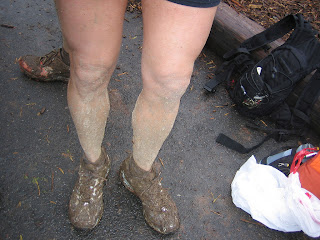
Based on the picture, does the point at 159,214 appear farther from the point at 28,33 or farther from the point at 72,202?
the point at 28,33

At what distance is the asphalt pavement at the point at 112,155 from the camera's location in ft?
5.91

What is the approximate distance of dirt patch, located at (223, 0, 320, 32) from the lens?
3.59 m

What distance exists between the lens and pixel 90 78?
133cm

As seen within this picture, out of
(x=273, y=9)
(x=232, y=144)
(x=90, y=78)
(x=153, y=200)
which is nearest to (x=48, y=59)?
(x=90, y=78)

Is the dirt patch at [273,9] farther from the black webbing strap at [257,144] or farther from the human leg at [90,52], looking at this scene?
the human leg at [90,52]

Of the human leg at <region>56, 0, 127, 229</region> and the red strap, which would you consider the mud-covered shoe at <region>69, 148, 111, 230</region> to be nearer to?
the human leg at <region>56, 0, 127, 229</region>

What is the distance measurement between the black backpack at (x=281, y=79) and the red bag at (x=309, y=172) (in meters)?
0.40

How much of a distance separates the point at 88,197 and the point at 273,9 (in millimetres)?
3505

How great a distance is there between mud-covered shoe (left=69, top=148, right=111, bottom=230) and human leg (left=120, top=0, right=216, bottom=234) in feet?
0.76

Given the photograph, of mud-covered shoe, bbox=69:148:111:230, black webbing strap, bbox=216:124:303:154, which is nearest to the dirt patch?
black webbing strap, bbox=216:124:303:154

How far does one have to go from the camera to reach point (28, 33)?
2.89 m

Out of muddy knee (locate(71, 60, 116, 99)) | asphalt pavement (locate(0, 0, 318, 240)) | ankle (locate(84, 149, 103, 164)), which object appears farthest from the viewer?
asphalt pavement (locate(0, 0, 318, 240))

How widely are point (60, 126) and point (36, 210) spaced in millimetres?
695

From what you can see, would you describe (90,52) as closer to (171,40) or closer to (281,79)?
(171,40)
